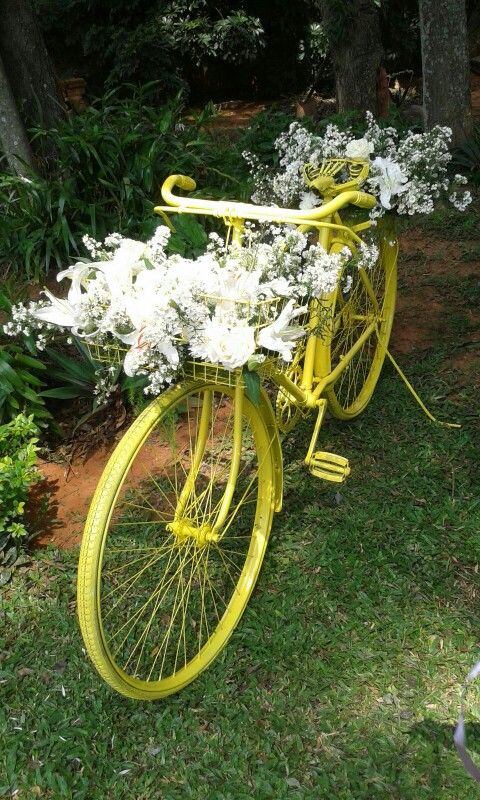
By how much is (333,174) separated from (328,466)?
1.16 meters

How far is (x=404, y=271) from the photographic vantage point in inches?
200

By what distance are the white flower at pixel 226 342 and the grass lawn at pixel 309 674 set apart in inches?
47.9

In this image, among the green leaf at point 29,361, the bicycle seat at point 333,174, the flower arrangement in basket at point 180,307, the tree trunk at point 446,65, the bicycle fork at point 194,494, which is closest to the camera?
the flower arrangement in basket at point 180,307

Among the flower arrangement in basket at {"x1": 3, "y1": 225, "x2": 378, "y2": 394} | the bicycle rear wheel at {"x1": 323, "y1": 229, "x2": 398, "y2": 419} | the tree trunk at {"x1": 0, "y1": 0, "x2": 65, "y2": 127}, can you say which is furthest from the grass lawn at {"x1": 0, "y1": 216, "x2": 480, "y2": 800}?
the tree trunk at {"x1": 0, "y1": 0, "x2": 65, "y2": 127}

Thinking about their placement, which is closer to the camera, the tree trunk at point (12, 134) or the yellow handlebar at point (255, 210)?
the yellow handlebar at point (255, 210)

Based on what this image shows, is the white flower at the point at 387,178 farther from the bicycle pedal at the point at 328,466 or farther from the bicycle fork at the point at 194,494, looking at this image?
the bicycle fork at the point at 194,494

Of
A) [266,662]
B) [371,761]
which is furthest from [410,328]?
[371,761]

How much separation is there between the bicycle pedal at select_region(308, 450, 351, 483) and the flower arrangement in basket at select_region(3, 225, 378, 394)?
99 centimetres

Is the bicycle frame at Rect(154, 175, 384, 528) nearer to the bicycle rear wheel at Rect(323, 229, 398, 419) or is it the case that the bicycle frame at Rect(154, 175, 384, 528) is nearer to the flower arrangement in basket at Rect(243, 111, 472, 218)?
the flower arrangement in basket at Rect(243, 111, 472, 218)

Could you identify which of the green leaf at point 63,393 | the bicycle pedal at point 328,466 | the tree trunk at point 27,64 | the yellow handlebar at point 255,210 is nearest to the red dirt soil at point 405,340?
the green leaf at point 63,393

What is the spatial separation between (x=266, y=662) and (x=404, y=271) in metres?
3.19

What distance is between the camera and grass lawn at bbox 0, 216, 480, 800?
232cm

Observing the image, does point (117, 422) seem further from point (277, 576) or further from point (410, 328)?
point (410, 328)

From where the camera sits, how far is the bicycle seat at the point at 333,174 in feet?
9.44
